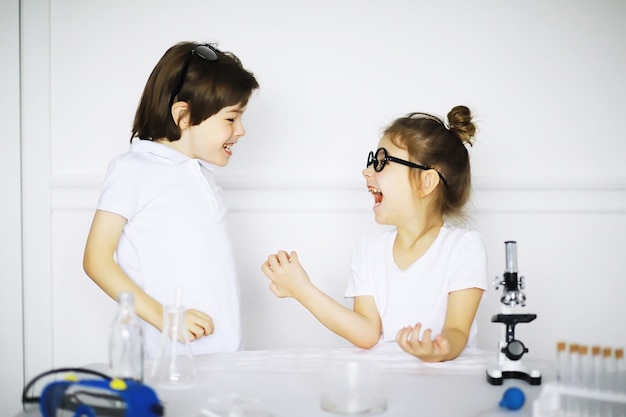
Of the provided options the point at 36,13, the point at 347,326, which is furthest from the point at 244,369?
the point at 36,13

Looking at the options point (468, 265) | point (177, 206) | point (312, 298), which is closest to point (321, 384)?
point (312, 298)

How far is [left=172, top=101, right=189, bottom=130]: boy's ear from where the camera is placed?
1.99 m

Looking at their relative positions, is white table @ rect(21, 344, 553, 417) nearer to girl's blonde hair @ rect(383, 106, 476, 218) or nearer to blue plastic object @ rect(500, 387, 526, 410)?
blue plastic object @ rect(500, 387, 526, 410)

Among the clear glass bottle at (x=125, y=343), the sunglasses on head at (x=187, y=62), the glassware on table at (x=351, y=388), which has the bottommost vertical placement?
the glassware on table at (x=351, y=388)

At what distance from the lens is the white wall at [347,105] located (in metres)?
2.52

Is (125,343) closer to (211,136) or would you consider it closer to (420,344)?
(420,344)

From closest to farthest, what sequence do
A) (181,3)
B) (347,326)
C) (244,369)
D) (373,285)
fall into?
(244,369) → (347,326) → (373,285) → (181,3)

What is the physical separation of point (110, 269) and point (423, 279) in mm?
846

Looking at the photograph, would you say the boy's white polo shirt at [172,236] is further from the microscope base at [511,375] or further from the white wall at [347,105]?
the microscope base at [511,375]

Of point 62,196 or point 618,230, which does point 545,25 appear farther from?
point 62,196

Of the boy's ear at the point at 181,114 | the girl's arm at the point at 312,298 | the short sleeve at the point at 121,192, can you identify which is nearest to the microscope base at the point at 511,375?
the girl's arm at the point at 312,298

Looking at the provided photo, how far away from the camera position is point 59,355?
2.57 meters

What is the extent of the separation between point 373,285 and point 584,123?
3.73 ft

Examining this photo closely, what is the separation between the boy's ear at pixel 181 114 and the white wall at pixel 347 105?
53cm
